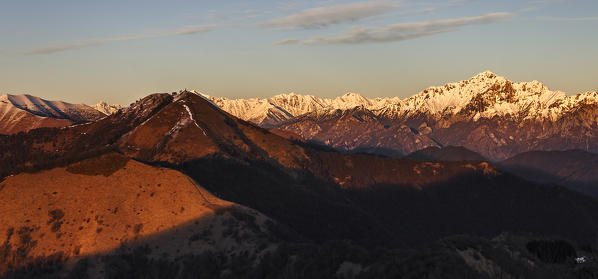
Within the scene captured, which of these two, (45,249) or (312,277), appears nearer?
(312,277)

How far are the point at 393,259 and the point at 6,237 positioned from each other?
114 metres

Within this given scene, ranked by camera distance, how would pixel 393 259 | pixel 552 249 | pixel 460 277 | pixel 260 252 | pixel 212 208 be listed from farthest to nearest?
pixel 212 208, pixel 260 252, pixel 552 249, pixel 393 259, pixel 460 277

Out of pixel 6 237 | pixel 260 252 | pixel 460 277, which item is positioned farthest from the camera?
pixel 6 237

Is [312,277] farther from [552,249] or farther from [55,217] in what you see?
[55,217]

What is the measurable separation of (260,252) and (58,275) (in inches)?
2138

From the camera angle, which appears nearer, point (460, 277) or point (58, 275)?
point (460, 277)

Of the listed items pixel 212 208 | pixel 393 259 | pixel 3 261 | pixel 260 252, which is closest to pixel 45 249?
pixel 3 261

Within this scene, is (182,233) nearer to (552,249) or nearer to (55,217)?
(55,217)

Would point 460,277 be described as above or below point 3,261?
above

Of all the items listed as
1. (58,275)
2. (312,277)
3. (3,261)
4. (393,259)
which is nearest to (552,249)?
(393,259)

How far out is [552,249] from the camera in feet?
502

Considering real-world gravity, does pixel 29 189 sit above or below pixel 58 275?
above

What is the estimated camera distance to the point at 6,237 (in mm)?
182125

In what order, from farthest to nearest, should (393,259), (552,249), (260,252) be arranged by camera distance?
(260,252) < (552,249) < (393,259)
